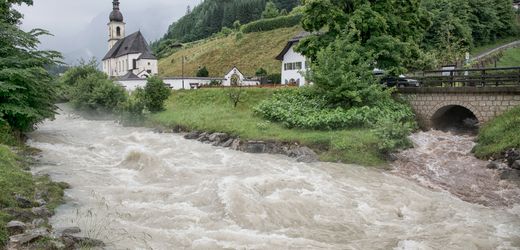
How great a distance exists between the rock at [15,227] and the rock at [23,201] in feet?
5.89

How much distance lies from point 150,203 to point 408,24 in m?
26.5

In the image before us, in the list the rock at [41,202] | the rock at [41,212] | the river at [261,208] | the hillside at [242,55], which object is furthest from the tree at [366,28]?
Result: the hillside at [242,55]

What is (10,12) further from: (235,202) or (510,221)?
(510,221)

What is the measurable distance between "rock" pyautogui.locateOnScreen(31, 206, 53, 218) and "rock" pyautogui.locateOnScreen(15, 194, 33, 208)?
10.3 inches

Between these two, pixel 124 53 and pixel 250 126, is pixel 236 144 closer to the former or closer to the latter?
pixel 250 126

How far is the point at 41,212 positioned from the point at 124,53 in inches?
3753

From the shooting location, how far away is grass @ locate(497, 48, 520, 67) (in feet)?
191

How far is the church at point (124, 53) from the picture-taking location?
95812 millimetres

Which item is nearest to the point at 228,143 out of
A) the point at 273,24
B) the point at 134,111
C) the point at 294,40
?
the point at 134,111

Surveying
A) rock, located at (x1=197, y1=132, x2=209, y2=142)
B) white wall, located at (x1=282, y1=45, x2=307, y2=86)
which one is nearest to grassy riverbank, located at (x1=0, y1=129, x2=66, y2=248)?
rock, located at (x1=197, y1=132, x2=209, y2=142)

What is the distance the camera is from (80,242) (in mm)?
10625

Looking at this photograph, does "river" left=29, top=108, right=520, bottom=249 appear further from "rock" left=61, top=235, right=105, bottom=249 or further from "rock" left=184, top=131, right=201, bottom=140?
"rock" left=184, top=131, right=201, bottom=140

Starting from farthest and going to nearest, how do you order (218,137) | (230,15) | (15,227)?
(230,15), (218,137), (15,227)

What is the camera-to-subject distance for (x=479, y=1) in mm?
68250
